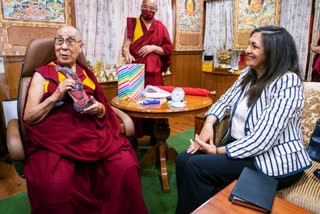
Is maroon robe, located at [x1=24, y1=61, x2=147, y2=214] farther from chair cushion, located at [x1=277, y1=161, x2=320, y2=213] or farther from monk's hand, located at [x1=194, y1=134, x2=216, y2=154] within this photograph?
chair cushion, located at [x1=277, y1=161, x2=320, y2=213]

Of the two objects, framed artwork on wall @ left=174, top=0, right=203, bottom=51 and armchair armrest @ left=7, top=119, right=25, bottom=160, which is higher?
framed artwork on wall @ left=174, top=0, right=203, bottom=51

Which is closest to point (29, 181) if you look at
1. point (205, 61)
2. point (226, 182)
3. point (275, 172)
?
point (226, 182)

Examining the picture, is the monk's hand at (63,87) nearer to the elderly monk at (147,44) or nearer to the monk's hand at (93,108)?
the monk's hand at (93,108)

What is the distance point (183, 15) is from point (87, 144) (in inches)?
114

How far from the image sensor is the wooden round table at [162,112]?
5.25ft

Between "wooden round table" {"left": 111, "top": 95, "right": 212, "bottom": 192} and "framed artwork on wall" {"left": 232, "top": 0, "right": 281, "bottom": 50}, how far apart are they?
196 cm

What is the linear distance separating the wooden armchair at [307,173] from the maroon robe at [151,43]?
886 millimetres

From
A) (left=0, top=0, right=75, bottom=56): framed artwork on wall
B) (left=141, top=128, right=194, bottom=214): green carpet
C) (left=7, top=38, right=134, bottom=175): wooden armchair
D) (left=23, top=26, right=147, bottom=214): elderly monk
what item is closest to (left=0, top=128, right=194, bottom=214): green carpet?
(left=141, top=128, right=194, bottom=214): green carpet

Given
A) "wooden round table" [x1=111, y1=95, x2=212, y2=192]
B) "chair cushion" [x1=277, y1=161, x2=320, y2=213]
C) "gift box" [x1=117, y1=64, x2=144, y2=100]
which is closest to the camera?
"chair cushion" [x1=277, y1=161, x2=320, y2=213]

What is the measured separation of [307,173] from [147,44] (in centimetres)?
159

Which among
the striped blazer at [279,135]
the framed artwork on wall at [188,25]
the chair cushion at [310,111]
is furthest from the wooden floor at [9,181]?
the framed artwork on wall at [188,25]

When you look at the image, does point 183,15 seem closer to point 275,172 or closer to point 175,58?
point 175,58

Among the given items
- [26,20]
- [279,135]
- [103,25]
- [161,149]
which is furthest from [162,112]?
[103,25]

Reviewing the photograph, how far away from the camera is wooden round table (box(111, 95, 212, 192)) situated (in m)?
A: 1.60
